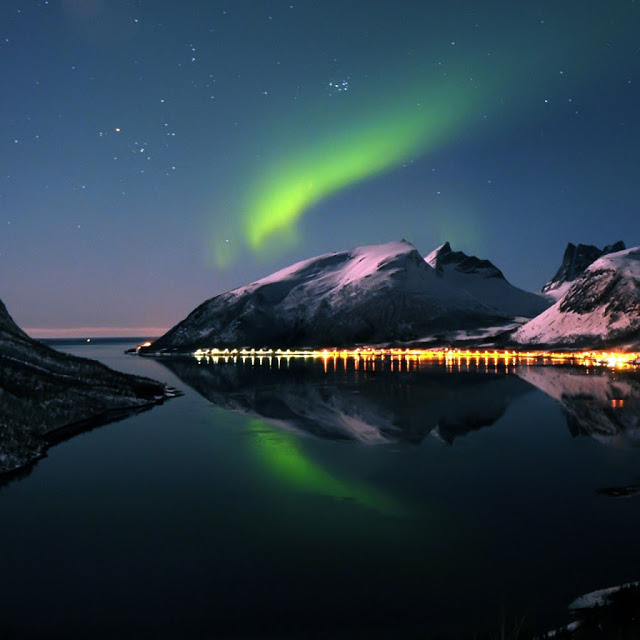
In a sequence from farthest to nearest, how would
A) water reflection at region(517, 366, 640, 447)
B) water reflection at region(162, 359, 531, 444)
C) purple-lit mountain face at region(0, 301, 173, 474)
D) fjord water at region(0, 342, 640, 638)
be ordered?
water reflection at region(162, 359, 531, 444) < water reflection at region(517, 366, 640, 447) < purple-lit mountain face at region(0, 301, 173, 474) < fjord water at region(0, 342, 640, 638)

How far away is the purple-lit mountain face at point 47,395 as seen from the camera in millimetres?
32200

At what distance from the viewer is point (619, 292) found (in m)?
195

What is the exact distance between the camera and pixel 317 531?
1911 cm

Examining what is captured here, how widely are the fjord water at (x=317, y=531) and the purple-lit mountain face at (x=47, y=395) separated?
6.15 feet

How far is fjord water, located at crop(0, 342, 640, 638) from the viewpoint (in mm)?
13500

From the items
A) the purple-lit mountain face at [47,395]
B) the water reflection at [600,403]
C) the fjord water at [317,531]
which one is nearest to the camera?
the fjord water at [317,531]

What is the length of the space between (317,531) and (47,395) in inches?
1247

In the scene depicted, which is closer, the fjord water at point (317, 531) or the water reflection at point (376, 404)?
the fjord water at point (317, 531)

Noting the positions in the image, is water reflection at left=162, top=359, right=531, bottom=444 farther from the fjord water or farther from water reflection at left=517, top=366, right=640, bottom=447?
water reflection at left=517, top=366, right=640, bottom=447

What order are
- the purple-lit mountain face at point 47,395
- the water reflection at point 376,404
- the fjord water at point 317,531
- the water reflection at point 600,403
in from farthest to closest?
1. the water reflection at point 376,404
2. the water reflection at point 600,403
3. the purple-lit mountain face at point 47,395
4. the fjord water at point 317,531

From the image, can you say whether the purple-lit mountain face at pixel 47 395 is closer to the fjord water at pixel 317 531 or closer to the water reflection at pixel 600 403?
the fjord water at pixel 317 531

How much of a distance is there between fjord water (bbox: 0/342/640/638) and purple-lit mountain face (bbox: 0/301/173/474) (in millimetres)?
1874

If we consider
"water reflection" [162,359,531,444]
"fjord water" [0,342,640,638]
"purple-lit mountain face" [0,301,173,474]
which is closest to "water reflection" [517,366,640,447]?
"fjord water" [0,342,640,638]

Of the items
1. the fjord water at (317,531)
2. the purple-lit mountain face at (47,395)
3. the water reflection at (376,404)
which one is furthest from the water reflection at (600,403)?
the purple-lit mountain face at (47,395)
